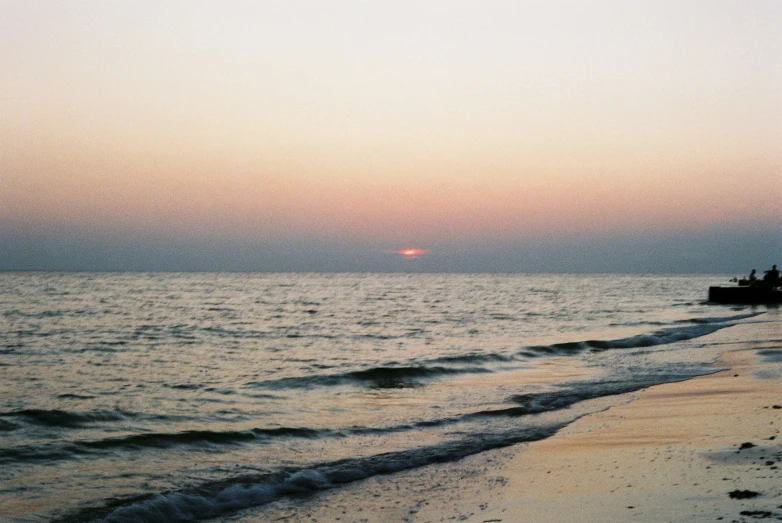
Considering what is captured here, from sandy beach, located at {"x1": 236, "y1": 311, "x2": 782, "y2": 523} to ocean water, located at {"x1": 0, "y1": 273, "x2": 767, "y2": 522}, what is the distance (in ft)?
2.71

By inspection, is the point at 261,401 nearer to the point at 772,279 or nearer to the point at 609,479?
the point at 609,479

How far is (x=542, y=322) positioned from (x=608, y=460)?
34.3 meters

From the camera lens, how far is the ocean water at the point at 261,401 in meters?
9.85

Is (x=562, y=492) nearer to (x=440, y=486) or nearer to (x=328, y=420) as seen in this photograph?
(x=440, y=486)

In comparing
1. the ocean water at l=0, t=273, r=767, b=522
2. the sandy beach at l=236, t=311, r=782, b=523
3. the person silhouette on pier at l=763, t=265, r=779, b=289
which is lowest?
the ocean water at l=0, t=273, r=767, b=522

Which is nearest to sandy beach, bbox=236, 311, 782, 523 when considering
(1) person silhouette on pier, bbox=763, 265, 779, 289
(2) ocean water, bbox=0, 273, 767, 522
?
(2) ocean water, bbox=0, 273, 767, 522

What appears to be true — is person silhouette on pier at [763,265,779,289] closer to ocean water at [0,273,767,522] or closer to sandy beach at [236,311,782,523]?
ocean water at [0,273,767,522]

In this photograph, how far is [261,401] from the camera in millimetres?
16656

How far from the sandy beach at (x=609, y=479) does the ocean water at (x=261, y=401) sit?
32.5 inches

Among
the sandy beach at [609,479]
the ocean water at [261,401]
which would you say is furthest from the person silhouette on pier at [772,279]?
the sandy beach at [609,479]

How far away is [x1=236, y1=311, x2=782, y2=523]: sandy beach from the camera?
7.31 meters

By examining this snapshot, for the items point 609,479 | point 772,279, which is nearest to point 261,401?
point 609,479

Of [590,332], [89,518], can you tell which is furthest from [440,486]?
[590,332]

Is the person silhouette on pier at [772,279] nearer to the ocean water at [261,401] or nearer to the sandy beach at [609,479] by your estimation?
the ocean water at [261,401]
